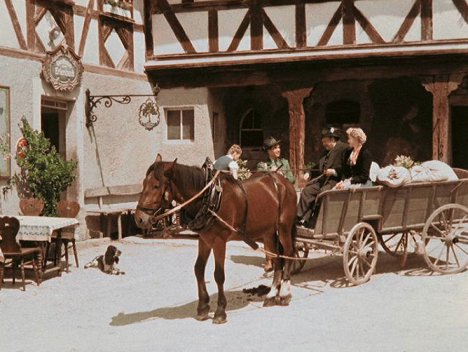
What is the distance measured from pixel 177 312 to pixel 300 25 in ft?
28.6

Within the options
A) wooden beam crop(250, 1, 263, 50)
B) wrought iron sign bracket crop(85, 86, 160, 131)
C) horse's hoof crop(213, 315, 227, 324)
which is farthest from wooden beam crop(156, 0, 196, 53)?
horse's hoof crop(213, 315, 227, 324)

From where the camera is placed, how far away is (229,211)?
6.91 meters

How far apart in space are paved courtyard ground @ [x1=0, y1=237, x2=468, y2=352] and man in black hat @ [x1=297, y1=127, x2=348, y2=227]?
975mm

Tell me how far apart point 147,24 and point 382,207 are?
28.0 feet

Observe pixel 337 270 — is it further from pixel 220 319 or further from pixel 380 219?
pixel 220 319

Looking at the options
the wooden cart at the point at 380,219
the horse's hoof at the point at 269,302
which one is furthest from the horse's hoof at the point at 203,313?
the wooden cart at the point at 380,219

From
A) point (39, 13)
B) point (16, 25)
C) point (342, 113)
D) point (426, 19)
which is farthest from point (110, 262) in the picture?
point (342, 113)

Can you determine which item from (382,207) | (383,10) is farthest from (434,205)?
(383,10)

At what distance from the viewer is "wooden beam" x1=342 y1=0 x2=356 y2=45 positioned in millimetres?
13820

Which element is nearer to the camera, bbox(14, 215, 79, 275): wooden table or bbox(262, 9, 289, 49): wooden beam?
bbox(14, 215, 79, 275): wooden table

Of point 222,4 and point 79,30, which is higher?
point 222,4

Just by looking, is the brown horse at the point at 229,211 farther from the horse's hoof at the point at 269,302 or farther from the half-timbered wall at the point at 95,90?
the half-timbered wall at the point at 95,90

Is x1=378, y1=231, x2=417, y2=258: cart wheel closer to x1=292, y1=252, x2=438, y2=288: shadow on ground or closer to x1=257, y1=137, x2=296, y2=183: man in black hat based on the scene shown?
x1=292, y1=252, x2=438, y2=288: shadow on ground

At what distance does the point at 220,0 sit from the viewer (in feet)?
47.8
